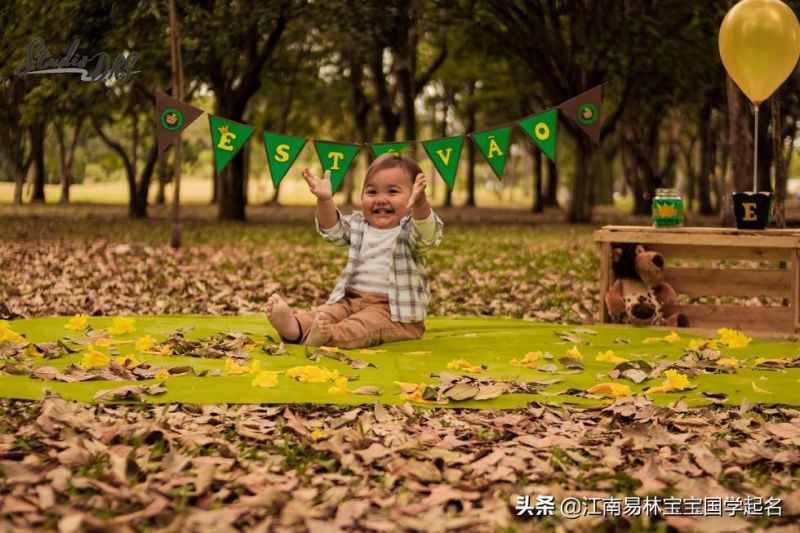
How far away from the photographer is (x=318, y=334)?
6.00 m

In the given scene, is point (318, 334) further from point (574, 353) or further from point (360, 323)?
point (574, 353)

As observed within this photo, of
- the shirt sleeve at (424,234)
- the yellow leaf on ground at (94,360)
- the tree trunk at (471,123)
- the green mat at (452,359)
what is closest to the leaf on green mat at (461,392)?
the green mat at (452,359)

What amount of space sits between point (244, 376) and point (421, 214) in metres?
1.63

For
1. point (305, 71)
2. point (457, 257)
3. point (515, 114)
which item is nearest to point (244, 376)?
point (457, 257)

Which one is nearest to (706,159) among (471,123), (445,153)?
(471,123)

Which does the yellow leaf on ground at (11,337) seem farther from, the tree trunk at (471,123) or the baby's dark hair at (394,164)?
the tree trunk at (471,123)

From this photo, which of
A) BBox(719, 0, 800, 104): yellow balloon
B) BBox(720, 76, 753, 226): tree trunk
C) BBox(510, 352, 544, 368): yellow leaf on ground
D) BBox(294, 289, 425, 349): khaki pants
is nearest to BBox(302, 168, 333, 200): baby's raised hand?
BBox(294, 289, 425, 349): khaki pants

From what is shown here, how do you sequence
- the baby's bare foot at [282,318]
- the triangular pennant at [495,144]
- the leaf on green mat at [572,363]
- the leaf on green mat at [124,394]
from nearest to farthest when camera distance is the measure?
1. the leaf on green mat at [124,394]
2. the leaf on green mat at [572,363]
3. the baby's bare foot at [282,318]
4. the triangular pennant at [495,144]

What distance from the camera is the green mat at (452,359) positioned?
4723 millimetres

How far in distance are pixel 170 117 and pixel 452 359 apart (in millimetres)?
3306

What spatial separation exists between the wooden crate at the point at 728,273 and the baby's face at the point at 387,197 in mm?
1749

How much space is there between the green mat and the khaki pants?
100 mm

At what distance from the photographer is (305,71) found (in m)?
27.6

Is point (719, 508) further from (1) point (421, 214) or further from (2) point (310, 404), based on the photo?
(1) point (421, 214)
